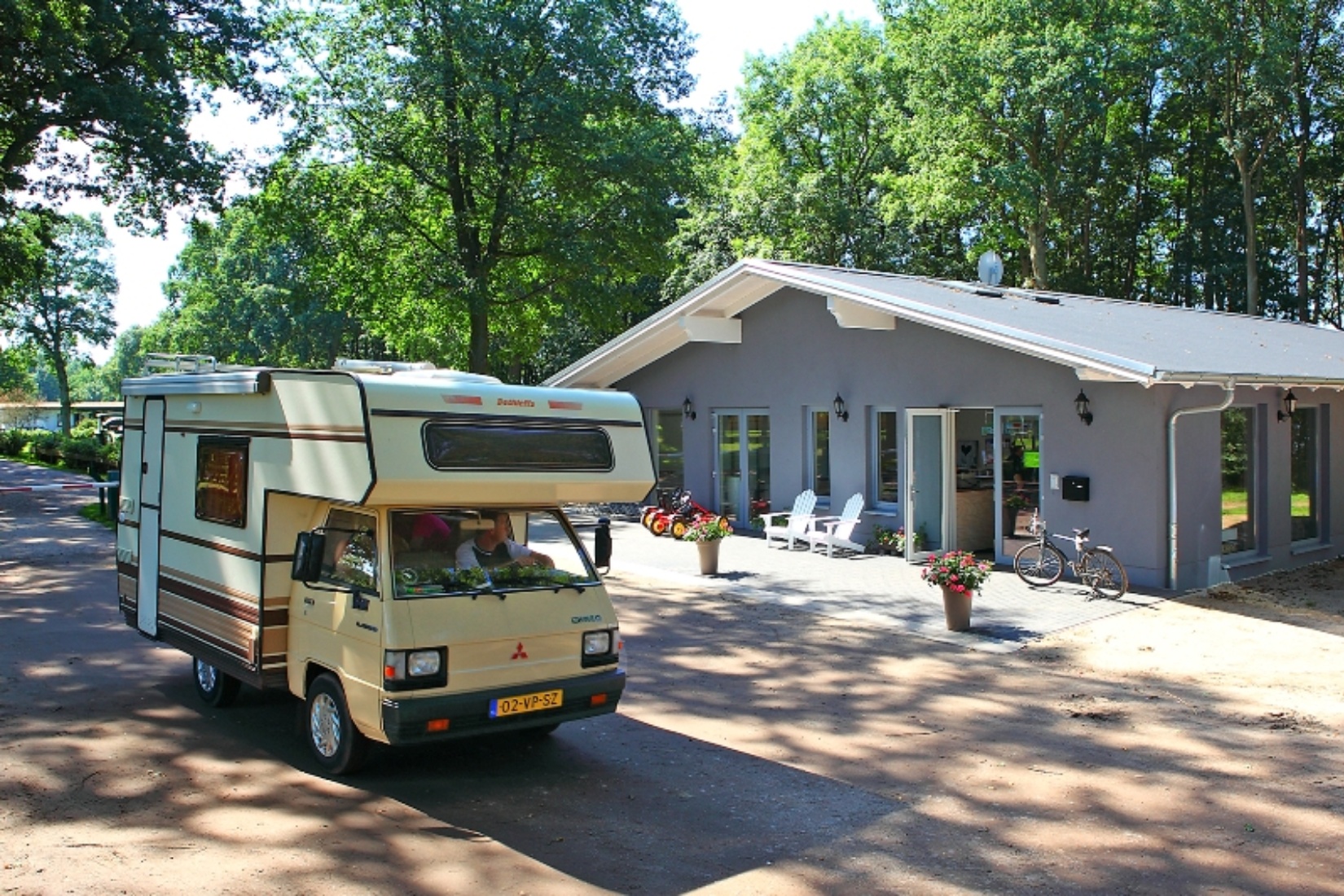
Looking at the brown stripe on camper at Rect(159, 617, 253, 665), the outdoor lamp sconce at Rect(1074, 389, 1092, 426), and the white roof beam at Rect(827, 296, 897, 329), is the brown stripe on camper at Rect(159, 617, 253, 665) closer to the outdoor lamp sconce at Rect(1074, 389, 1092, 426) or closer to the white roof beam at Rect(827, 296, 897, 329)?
the outdoor lamp sconce at Rect(1074, 389, 1092, 426)

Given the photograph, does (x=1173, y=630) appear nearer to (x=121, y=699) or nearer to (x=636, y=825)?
(x=636, y=825)

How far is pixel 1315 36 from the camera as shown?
108ft

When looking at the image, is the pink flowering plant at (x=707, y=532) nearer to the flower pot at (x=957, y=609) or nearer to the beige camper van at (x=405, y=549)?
the flower pot at (x=957, y=609)

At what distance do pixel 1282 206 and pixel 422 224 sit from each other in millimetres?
28593

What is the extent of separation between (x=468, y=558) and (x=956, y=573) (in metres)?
6.09

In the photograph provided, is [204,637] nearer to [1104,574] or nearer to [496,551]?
[496,551]

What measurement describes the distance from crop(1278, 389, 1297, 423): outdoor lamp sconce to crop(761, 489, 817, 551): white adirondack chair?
6859mm

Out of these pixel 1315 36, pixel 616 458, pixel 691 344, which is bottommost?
pixel 616 458

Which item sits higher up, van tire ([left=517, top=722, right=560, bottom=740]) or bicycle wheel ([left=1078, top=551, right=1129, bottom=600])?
bicycle wheel ([left=1078, top=551, right=1129, bottom=600])

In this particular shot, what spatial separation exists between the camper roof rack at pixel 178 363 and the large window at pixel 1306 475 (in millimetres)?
14691

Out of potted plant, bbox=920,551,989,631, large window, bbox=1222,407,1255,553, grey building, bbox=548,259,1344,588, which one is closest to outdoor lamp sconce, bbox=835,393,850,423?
grey building, bbox=548,259,1344,588

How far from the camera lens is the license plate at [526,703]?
21.2 feet

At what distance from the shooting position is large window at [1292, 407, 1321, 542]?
15.7 m

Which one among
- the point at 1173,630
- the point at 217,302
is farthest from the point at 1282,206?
the point at 217,302
